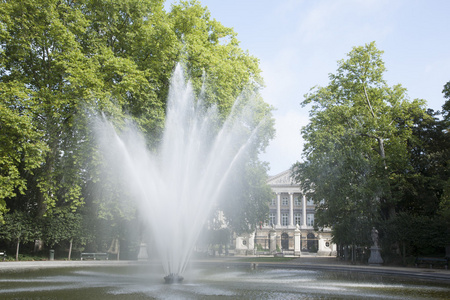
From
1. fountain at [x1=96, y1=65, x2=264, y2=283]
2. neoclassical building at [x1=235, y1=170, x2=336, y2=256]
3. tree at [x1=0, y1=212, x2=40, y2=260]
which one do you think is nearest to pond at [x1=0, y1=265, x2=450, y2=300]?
fountain at [x1=96, y1=65, x2=264, y2=283]

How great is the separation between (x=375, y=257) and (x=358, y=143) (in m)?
8.89

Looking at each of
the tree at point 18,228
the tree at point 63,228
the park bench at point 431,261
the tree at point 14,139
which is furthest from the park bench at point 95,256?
the park bench at point 431,261

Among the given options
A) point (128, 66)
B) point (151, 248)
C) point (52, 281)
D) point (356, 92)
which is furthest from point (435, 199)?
point (52, 281)

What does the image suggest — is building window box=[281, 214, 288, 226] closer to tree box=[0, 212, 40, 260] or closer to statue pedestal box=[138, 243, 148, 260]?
statue pedestal box=[138, 243, 148, 260]

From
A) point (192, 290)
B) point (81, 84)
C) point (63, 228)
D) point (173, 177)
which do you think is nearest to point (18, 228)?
point (63, 228)

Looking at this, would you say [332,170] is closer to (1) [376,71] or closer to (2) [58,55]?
(1) [376,71]

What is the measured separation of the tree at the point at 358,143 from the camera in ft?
96.3

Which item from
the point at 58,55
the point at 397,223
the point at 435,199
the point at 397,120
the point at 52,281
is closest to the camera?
the point at 52,281

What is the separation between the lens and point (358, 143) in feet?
102

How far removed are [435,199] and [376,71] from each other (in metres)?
12.4

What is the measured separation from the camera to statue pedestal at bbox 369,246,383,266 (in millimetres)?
28047

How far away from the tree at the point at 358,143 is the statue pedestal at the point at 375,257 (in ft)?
6.45

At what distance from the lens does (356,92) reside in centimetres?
3606

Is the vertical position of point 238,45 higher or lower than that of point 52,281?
higher
